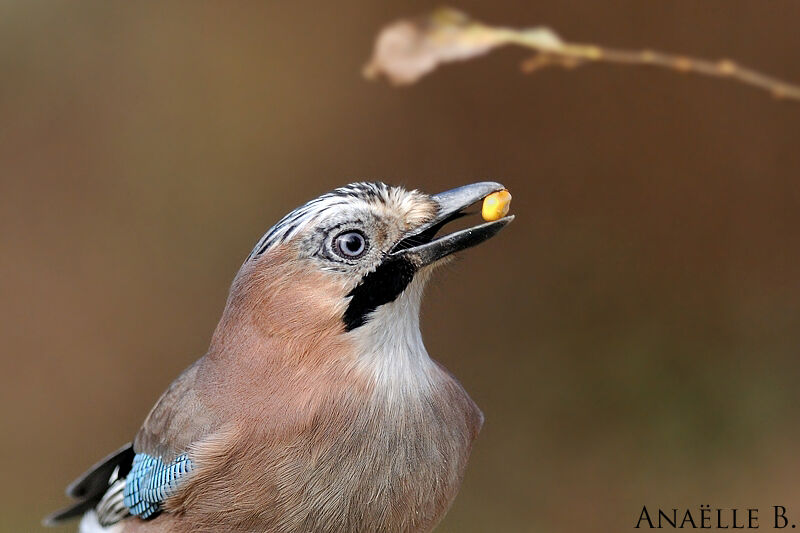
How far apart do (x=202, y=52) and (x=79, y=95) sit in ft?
1.79

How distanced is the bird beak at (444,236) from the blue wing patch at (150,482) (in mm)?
712

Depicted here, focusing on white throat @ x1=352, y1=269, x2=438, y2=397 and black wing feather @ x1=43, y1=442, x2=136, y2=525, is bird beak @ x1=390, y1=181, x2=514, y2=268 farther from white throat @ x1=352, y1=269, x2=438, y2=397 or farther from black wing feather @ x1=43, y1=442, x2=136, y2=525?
black wing feather @ x1=43, y1=442, x2=136, y2=525

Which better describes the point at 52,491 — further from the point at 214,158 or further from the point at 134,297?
the point at 214,158

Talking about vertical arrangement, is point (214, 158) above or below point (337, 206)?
above

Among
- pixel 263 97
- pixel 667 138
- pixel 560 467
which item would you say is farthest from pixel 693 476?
pixel 263 97

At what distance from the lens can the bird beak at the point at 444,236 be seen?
2430 millimetres

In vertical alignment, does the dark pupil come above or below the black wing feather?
above

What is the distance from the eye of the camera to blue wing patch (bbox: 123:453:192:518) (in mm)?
2693

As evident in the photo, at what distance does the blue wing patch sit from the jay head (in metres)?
0.03

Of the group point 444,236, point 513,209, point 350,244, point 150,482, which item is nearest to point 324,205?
point 350,244

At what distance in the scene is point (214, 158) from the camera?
184 inches

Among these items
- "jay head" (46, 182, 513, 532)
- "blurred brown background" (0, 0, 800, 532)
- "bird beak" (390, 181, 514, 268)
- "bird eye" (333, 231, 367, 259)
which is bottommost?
"jay head" (46, 182, 513, 532)

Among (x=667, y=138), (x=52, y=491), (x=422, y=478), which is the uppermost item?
(x=667, y=138)

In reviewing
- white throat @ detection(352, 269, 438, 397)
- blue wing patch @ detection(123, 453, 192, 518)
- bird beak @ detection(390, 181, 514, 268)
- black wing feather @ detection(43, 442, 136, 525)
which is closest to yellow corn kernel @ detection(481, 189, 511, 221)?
bird beak @ detection(390, 181, 514, 268)
